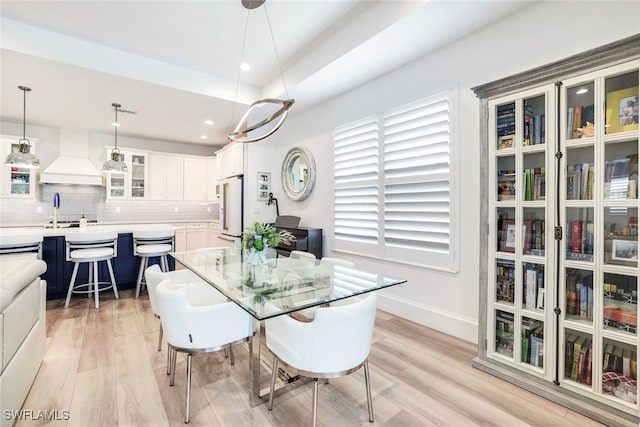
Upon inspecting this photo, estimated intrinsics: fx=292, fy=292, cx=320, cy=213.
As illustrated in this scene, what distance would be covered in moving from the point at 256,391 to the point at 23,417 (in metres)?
1.34

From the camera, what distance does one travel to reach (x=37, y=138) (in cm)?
526

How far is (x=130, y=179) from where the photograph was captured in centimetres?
591

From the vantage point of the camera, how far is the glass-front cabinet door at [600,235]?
1677 millimetres

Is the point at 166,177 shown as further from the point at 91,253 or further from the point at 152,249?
the point at 91,253

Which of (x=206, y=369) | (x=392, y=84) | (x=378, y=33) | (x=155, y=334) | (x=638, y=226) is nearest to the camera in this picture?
(x=638, y=226)

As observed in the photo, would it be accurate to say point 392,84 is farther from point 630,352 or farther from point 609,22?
point 630,352

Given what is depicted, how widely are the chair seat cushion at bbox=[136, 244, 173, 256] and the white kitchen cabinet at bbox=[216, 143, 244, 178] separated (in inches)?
69.5

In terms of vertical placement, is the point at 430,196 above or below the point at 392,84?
below

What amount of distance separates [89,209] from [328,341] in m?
6.28

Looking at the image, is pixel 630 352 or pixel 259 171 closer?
pixel 630 352

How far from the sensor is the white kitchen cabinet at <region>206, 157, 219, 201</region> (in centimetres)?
683

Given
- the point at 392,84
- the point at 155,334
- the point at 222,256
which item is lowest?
the point at 155,334

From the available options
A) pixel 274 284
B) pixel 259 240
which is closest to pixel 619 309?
pixel 274 284

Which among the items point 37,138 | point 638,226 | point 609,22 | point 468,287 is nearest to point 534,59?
point 609,22
